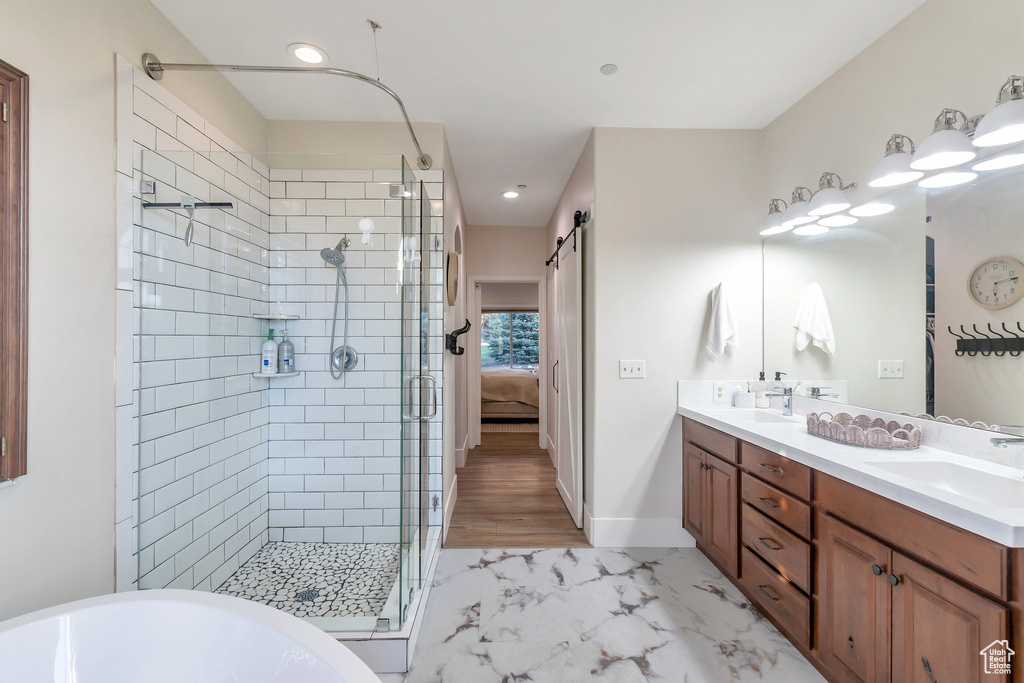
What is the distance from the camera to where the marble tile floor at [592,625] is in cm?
168

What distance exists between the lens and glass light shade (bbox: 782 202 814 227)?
7.58 ft

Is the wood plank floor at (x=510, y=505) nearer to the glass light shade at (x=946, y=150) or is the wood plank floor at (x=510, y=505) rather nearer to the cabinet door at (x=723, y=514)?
the cabinet door at (x=723, y=514)

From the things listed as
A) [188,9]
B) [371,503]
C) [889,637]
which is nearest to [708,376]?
[889,637]

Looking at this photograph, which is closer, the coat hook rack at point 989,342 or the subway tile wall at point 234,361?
the coat hook rack at point 989,342

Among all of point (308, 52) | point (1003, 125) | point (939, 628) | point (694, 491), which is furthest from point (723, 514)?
point (308, 52)

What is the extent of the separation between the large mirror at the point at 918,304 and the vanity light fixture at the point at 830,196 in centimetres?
13

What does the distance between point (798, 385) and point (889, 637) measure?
145cm

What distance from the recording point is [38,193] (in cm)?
122

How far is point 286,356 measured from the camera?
213 cm

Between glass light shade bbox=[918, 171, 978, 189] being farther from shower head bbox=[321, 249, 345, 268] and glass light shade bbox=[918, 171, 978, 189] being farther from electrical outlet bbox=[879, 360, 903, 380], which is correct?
shower head bbox=[321, 249, 345, 268]

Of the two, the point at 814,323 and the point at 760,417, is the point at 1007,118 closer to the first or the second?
the point at 814,323

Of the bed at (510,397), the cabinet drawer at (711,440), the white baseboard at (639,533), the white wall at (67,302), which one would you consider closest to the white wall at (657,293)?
the white baseboard at (639,533)

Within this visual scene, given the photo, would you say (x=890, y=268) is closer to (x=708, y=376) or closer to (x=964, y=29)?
(x=964, y=29)

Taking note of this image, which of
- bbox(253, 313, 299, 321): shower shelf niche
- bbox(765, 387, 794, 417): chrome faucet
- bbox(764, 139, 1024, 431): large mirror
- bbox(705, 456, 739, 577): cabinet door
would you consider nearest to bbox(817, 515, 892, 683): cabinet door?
bbox(705, 456, 739, 577): cabinet door
